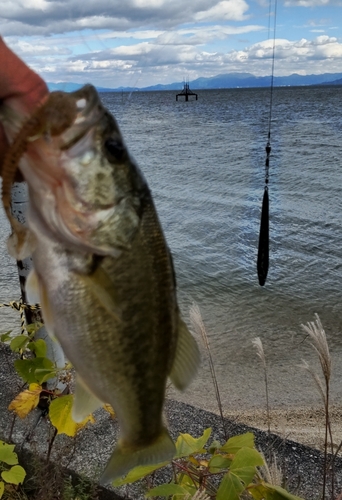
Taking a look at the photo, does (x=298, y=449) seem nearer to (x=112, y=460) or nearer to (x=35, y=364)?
(x=35, y=364)

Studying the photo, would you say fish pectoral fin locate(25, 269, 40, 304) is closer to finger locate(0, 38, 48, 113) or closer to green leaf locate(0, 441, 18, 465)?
finger locate(0, 38, 48, 113)

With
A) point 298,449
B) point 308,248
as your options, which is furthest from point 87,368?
point 308,248

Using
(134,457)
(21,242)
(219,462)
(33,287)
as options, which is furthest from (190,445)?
(21,242)

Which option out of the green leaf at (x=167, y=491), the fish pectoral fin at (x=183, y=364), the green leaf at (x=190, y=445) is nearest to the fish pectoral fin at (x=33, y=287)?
the fish pectoral fin at (x=183, y=364)

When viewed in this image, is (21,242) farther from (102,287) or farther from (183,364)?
(183,364)

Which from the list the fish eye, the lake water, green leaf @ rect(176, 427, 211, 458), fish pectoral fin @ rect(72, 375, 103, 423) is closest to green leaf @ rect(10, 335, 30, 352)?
green leaf @ rect(176, 427, 211, 458)

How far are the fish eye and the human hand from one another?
0.21 meters

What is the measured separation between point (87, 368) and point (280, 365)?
7.00m

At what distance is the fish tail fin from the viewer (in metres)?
1.59

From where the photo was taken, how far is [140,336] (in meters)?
1.50

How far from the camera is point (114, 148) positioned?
1453 mm

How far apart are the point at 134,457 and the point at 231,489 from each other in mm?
657

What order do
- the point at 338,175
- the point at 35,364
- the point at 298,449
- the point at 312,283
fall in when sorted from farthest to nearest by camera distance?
the point at 338,175
the point at 312,283
the point at 298,449
the point at 35,364

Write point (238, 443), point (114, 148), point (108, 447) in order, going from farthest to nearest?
point (108, 447)
point (238, 443)
point (114, 148)
